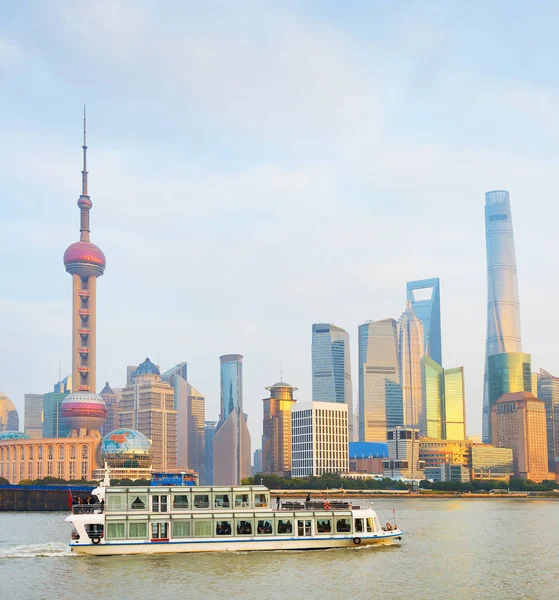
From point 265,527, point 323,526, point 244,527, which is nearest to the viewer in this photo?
point 244,527

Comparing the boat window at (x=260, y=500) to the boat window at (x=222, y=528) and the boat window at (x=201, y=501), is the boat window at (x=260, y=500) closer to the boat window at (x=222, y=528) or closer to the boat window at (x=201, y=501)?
the boat window at (x=222, y=528)

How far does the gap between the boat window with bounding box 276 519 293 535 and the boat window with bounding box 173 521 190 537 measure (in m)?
8.34

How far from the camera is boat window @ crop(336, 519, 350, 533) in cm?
8825

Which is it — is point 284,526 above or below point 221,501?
below

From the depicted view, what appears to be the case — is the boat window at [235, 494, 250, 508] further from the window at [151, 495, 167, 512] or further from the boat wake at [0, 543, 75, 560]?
the boat wake at [0, 543, 75, 560]

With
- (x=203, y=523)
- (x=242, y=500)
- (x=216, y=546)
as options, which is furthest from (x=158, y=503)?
(x=242, y=500)

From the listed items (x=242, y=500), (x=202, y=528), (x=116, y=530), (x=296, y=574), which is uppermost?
(x=242, y=500)

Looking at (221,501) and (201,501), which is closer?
(201,501)

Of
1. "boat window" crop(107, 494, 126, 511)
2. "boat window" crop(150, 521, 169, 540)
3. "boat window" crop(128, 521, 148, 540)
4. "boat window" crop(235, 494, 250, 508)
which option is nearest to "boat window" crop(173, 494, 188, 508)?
"boat window" crop(150, 521, 169, 540)

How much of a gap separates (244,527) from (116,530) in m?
11.6

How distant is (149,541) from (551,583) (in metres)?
34.6

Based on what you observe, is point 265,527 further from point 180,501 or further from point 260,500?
point 180,501

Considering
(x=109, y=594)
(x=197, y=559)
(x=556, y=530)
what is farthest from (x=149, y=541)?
(x=556, y=530)

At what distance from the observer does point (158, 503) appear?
8562 cm
